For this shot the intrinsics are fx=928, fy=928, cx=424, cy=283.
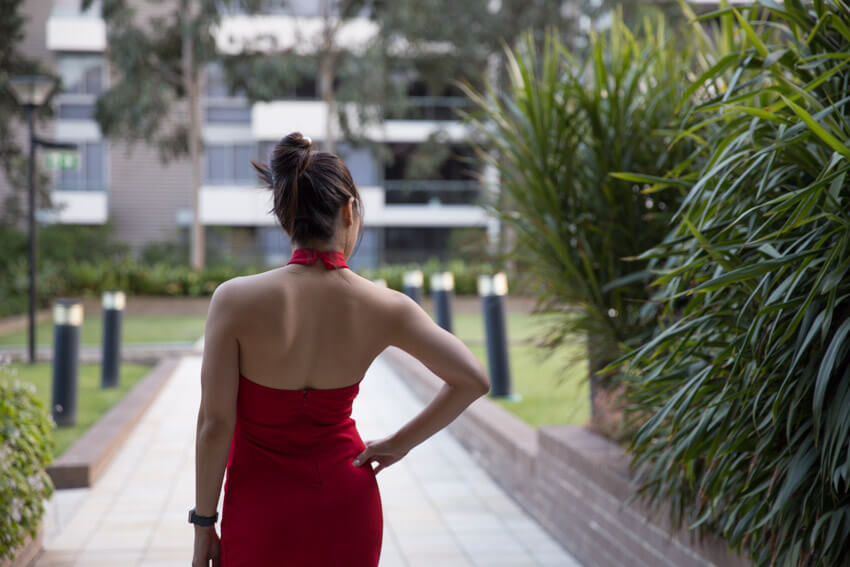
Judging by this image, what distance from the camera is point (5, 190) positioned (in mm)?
31484

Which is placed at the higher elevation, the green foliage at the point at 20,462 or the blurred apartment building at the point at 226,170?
the blurred apartment building at the point at 226,170

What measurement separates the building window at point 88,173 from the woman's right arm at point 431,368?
104 ft

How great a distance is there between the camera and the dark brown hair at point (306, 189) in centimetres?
211

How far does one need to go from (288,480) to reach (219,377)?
0.30m

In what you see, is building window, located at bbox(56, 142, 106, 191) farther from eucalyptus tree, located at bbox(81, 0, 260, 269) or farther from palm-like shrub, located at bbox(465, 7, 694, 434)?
palm-like shrub, located at bbox(465, 7, 694, 434)

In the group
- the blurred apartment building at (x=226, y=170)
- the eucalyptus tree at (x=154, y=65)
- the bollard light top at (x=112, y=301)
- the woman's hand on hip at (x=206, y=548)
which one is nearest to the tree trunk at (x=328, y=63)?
the eucalyptus tree at (x=154, y=65)

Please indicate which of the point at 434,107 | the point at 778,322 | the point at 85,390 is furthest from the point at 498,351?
the point at 434,107

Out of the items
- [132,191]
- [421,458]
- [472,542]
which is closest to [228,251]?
[132,191]

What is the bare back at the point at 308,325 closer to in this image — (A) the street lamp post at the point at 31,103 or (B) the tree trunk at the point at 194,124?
(A) the street lamp post at the point at 31,103

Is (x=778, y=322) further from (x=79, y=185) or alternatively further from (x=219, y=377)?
(x=79, y=185)

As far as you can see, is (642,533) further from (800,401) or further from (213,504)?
(213,504)

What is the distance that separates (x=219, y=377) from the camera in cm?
205

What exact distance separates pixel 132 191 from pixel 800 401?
31.5 metres

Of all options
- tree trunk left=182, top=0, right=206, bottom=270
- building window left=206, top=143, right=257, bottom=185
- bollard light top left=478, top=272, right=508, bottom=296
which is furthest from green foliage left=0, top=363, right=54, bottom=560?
building window left=206, top=143, right=257, bottom=185
